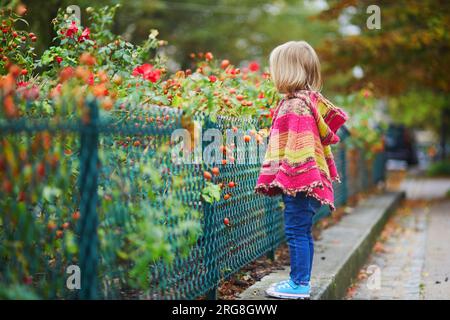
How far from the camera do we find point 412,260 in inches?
287

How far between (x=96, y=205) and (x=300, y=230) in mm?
1617

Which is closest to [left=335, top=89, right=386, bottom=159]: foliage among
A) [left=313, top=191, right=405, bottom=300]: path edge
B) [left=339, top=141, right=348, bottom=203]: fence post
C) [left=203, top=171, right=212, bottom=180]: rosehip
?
[left=339, top=141, right=348, bottom=203]: fence post

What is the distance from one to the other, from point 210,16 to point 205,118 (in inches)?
925

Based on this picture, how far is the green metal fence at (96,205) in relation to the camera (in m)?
2.95

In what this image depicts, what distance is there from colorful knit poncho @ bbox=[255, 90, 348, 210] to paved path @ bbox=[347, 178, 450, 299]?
1.89 m

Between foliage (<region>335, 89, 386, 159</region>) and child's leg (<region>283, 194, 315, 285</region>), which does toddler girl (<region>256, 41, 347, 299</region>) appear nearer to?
child's leg (<region>283, 194, 315, 285</region>)

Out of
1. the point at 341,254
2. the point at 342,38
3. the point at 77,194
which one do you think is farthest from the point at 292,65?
the point at 342,38

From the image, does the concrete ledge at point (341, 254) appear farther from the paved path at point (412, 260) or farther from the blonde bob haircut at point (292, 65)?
the blonde bob haircut at point (292, 65)

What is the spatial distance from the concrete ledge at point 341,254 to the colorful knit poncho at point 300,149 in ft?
2.44

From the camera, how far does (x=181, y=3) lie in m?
25.7

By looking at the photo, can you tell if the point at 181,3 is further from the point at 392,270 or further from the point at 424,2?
the point at 392,270

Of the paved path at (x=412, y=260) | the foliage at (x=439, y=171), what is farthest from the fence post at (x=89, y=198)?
the foliage at (x=439, y=171)

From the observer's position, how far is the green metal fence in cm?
295
